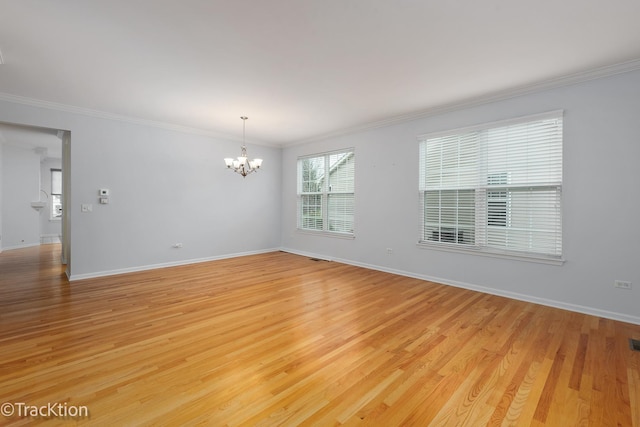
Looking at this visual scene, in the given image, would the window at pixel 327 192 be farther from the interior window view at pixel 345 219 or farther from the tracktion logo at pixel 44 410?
the tracktion logo at pixel 44 410

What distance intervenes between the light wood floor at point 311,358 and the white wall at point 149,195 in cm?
117

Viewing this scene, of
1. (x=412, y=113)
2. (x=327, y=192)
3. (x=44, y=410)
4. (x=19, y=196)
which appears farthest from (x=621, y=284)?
(x=19, y=196)

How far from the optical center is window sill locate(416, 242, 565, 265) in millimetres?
3555

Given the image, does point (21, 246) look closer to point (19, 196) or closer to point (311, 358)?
point (19, 196)

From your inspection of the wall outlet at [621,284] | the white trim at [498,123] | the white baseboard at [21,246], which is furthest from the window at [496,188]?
the white baseboard at [21,246]

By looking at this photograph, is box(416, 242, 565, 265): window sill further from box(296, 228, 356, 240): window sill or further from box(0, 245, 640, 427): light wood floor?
box(296, 228, 356, 240): window sill

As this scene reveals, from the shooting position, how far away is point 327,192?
21.3 ft

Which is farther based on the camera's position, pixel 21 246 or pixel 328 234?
pixel 21 246

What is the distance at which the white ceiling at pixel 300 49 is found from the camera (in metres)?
2.27

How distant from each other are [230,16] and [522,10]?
7.88ft

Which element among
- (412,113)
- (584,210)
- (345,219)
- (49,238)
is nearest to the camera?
(584,210)

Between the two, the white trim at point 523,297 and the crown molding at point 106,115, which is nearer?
the white trim at point 523,297

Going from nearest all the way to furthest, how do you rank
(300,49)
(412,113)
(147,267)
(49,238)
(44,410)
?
(44,410), (300,49), (412,113), (147,267), (49,238)

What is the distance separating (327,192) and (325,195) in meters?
0.10
